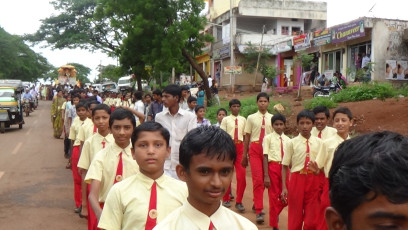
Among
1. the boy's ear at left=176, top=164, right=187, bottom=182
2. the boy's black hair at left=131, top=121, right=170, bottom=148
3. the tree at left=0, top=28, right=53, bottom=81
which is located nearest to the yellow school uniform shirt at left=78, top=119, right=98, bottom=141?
the boy's black hair at left=131, top=121, right=170, bottom=148

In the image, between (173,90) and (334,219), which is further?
(173,90)

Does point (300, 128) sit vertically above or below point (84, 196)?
above

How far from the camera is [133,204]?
3223mm

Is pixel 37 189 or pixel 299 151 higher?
pixel 299 151

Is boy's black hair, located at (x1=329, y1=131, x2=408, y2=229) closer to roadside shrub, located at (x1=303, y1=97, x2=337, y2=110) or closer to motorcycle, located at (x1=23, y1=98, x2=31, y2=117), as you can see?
roadside shrub, located at (x1=303, y1=97, x2=337, y2=110)

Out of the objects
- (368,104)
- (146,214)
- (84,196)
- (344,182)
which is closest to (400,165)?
(344,182)

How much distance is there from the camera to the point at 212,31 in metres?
41.9

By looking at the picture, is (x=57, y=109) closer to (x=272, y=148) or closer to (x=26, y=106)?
(x=272, y=148)

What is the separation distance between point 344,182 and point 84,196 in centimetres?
399

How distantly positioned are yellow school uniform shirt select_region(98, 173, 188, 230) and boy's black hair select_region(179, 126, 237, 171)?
30.1 inches

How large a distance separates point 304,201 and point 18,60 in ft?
155

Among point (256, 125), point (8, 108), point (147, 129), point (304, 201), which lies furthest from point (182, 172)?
point (8, 108)

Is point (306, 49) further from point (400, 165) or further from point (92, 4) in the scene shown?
point (400, 165)

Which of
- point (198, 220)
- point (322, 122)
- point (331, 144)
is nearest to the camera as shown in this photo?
point (198, 220)
